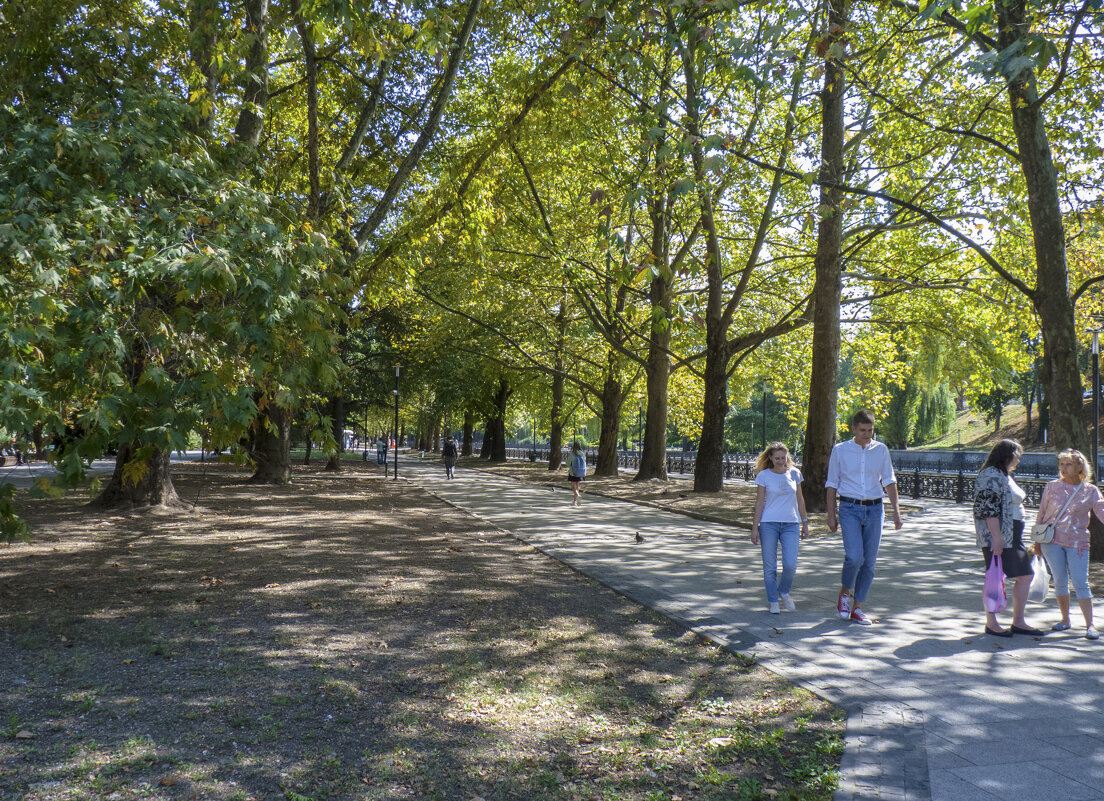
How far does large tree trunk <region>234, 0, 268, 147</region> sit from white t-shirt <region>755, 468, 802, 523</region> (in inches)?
262

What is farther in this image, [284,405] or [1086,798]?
[284,405]

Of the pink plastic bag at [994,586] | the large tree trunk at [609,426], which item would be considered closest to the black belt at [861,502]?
the pink plastic bag at [994,586]

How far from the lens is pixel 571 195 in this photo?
24.3 meters

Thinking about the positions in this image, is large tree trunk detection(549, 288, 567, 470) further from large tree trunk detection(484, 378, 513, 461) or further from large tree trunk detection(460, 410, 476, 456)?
large tree trunk detection(460, 410, 476, 456)

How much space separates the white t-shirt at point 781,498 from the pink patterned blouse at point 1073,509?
1928mm

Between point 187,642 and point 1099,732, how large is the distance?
5.84 meters

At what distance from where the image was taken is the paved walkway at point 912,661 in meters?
3.74

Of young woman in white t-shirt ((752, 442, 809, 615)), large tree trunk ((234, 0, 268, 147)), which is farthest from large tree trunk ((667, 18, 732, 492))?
young woman in white t-shirt ((752, 442, 809, 615))

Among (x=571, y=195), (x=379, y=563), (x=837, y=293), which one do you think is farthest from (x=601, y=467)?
(x=379, y=563)

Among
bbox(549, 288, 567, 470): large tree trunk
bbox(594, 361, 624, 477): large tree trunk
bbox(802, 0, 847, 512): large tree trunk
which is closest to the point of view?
bbox(802, 0, 847, 512): large tree trunk

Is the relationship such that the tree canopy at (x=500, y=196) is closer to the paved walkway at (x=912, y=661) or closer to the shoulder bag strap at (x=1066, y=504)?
the paved walkway at (x=912, y=661)

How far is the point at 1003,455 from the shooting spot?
667cm

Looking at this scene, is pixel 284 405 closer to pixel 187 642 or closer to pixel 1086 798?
pixel 187 642

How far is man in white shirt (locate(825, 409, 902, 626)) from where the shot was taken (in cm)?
687
